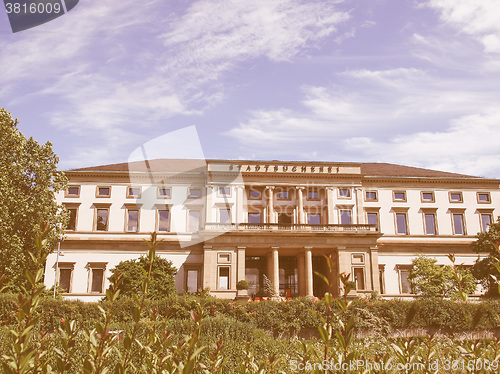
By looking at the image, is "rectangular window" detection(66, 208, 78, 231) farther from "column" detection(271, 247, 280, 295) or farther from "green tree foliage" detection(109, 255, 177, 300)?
"column" detection(271, 247, 280, 295)

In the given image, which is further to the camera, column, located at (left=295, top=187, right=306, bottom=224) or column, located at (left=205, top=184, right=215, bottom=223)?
column, located at (left=295, top=187, right=306, bottom=224)

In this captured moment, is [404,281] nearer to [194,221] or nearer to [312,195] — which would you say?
[312,195]

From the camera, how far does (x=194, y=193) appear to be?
1815 inches

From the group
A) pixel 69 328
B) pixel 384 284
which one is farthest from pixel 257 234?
pixel 69 328

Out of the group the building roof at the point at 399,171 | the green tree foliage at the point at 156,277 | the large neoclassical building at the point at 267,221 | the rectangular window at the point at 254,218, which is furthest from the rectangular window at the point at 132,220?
the building roof at the point at 399,171

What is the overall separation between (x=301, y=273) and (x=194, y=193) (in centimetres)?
1471

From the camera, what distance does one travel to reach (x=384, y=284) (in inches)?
1713

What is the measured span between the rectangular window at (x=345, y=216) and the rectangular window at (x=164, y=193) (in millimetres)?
18972

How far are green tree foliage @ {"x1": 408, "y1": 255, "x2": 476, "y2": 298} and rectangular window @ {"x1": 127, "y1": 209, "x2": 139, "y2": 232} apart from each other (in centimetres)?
2828

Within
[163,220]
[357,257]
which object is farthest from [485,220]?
[163,220]

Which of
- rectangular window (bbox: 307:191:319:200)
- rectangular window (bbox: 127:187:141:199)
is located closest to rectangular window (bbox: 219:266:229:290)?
rectangular window (bbox: 307:191:319:200)

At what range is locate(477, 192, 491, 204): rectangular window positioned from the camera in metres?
47.7

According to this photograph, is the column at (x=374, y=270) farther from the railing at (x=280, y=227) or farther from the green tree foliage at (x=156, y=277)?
the green tree foliage at (x=156, y=277)

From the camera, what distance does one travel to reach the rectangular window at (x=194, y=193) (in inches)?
1807
